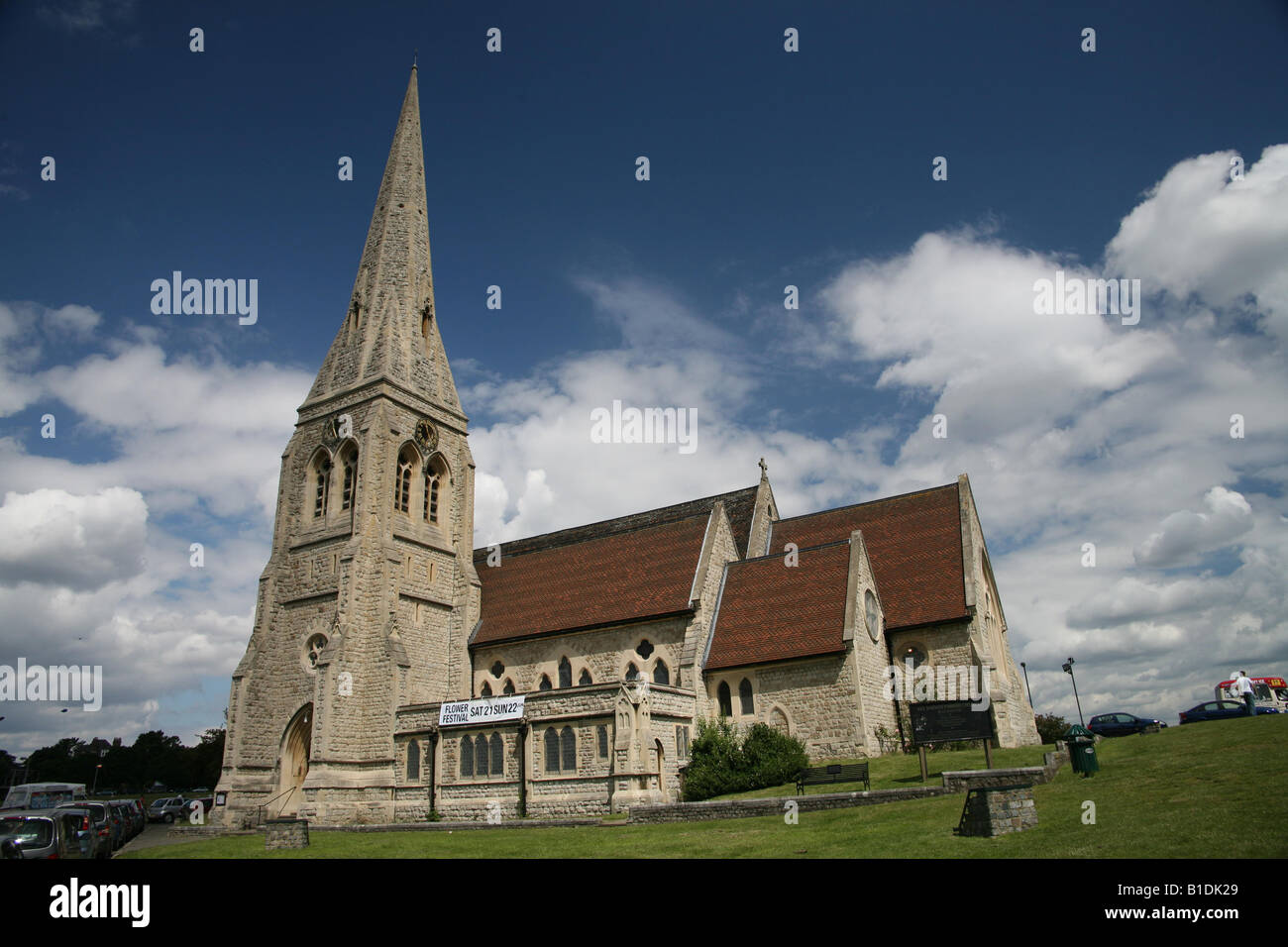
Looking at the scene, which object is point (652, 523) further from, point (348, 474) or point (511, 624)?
point (348, 474)

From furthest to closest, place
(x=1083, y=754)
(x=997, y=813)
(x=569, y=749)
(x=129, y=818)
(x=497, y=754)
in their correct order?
1. (x=129, y=818)
2. (x=497, y=754)
3. (x=569, y=749)
4. (x=1083, y=754)
5. (x=997, y=813)

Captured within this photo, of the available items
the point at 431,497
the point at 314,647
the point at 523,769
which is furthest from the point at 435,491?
the point at 523,769

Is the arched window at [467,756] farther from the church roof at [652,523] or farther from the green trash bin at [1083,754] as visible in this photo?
the green trash bin at [1083,754]

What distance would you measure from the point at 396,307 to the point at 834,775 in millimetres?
29046

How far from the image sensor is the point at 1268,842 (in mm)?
9586

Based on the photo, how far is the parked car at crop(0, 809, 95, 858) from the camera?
1562 centimetres

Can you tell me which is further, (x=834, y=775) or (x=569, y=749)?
(x=569, y=749)

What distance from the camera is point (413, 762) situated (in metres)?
29.6

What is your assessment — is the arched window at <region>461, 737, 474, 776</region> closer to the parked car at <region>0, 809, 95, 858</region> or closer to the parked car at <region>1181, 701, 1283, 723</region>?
the parked car at <region>0, 809, 95, 858</region>

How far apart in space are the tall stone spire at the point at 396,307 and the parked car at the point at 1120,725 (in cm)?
3069

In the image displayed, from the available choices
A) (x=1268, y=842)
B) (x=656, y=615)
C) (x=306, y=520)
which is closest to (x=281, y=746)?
(x=306, y=520)

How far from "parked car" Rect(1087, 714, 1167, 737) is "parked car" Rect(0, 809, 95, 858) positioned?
31417mm

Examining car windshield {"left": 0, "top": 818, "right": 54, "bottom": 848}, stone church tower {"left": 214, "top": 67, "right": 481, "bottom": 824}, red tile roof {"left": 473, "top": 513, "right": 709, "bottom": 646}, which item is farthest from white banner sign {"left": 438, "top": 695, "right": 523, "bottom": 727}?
car windshield {"left": 0, "top": 818, "right": 54, "bottom": 848}
